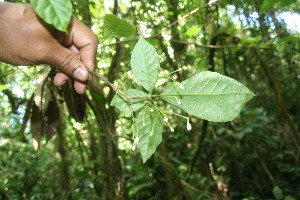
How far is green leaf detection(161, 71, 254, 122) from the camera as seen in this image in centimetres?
61

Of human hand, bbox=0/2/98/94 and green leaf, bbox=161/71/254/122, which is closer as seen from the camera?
green leaf, bbox=161/71/254/122

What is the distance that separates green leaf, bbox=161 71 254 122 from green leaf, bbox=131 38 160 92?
0.08 m

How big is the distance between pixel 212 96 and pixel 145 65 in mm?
199

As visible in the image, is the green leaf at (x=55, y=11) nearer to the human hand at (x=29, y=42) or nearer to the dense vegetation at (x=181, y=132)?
the human hand at (x=29, y=42)

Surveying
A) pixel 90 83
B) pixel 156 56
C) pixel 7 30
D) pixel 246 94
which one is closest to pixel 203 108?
pixel 246 94

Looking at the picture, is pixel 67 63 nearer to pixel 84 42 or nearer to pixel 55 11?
pixel 84 42

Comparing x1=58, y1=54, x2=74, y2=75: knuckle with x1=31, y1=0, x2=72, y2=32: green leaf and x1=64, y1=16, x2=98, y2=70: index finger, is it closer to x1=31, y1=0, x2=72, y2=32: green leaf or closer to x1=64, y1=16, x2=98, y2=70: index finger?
x1=64, y1=16, x2=98, y2=70: index finger

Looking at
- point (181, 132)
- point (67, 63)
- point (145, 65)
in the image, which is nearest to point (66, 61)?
point (67, 63)

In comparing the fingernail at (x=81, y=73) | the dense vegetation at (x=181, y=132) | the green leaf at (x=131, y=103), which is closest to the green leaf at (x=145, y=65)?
the green leaf at (x=131, y=103)

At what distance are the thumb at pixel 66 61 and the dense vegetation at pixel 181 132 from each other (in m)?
0.72

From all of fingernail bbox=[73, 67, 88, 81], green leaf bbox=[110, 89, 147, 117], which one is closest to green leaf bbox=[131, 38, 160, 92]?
green leaf bbox=[110, 89, 147, 117]

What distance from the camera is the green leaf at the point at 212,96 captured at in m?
0.61

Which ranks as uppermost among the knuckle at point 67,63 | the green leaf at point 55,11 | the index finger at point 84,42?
the green leaf at point 55,11

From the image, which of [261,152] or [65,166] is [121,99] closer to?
[65,166]
